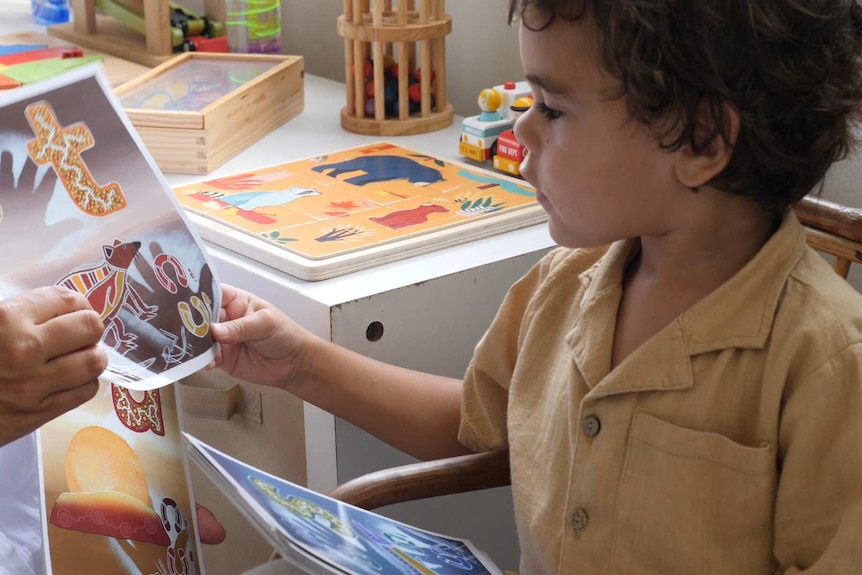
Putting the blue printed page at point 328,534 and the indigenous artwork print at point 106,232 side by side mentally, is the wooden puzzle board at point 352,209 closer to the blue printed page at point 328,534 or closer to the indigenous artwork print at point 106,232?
the indigenous artwork print at point 106,232

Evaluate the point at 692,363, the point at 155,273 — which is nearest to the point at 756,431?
the point at 692,363

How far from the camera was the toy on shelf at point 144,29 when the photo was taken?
6.02 ft

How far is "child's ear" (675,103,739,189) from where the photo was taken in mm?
715

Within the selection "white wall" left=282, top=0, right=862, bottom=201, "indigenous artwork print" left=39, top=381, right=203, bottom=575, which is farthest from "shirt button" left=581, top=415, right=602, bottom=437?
"white wall" left=282, top=0, right=862, bottom=201

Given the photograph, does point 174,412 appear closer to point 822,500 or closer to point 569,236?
point 569,236

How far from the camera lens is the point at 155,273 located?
37.1 inches

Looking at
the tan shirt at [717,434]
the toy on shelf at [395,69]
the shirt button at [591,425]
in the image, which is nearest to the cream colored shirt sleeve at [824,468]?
the tan shirt at [717,434]

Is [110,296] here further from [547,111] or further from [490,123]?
[490,123]

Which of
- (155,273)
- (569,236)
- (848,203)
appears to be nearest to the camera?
(569,236)

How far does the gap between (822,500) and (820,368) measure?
85 mm

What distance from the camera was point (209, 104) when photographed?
Result: 144 cm

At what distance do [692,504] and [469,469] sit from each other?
26 cm


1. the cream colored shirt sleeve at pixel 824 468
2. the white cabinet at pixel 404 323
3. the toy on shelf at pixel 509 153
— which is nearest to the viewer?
the cream colored shirt sleeve at pixel 824 468

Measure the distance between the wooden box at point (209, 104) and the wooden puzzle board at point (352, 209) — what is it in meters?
0.09
